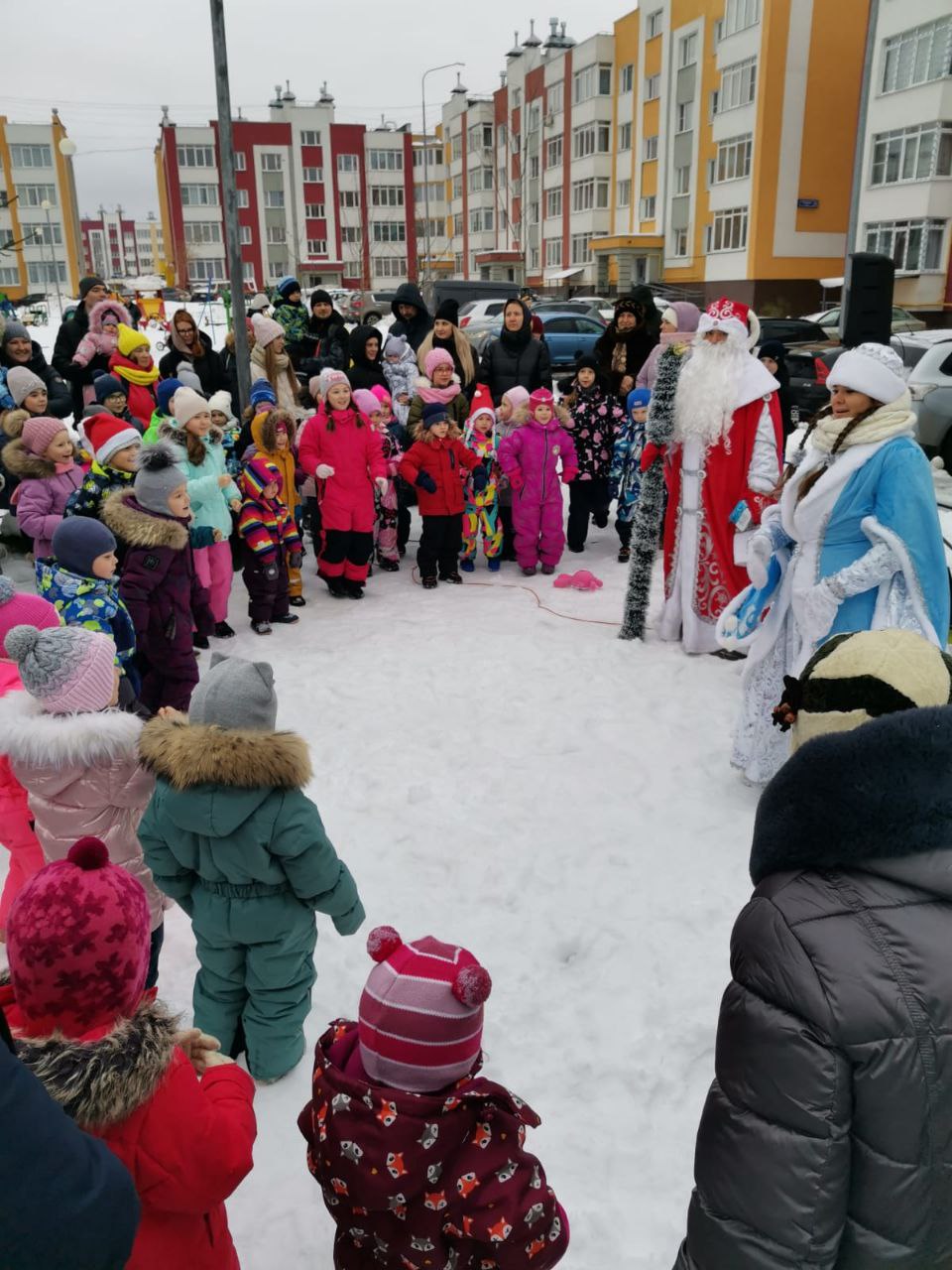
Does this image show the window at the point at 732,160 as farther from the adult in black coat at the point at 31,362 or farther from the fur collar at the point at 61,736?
the fur collar at the point at 61,736

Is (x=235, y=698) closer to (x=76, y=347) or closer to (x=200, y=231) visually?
(x=76, y=347)

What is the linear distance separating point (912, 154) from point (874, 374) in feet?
97.4

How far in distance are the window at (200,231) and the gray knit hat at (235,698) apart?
242 feet

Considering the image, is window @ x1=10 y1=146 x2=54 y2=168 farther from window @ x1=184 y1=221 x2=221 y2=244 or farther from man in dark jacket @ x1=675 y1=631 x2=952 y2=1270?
man in dark jacket @ x1=675 y1=631 x2=952 y2=1270

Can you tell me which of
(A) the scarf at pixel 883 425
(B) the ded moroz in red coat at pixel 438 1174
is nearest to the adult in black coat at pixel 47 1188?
(B) the ded moroz in red coat at pixel 438 1174

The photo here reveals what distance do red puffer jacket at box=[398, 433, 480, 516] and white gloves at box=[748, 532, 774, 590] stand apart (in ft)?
11.7

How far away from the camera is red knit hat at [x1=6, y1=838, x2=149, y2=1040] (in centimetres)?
148

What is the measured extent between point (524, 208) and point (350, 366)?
146ft

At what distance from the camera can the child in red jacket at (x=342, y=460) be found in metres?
7.31

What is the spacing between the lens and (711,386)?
5.77 meters

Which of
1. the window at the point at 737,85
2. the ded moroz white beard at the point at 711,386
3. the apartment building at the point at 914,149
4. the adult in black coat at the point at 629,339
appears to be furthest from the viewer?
the window at the point at 737,85

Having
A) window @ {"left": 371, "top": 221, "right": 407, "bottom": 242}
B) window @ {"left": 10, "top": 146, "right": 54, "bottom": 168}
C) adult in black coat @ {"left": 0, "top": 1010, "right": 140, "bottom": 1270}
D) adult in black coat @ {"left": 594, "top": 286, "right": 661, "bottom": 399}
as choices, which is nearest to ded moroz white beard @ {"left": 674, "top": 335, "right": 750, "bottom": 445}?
adult in black coat @ {"left": 594, "top": 286, "right": 661, "bottom": 399}

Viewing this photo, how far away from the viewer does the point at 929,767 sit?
1.35m

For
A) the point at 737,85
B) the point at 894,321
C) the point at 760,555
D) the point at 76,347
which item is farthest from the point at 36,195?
the point at 760,555
